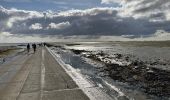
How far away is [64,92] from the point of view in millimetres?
Answer: 16906

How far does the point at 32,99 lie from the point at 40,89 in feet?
10.2

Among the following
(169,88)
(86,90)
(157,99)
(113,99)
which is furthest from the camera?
(169,88)

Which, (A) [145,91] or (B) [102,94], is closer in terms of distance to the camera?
(B) [102,94]

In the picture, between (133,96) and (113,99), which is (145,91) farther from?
(113,99)

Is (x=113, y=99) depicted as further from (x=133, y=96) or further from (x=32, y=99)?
(x=32, y=99)

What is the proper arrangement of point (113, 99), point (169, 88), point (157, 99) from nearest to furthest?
point (113, 99) → point (157, 99) → point (169, 88)

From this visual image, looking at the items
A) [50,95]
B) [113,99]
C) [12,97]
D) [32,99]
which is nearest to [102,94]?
[113,99]

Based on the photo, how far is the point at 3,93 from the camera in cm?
1695

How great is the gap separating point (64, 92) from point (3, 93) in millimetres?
3485

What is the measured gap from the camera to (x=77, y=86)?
19.2 m

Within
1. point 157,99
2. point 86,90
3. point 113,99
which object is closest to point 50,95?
point 86,90

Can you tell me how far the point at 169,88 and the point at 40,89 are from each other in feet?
26.9

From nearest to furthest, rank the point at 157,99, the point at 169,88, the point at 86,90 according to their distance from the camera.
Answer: the point at 157,99 → the point at 86,90 → the point at 169,88

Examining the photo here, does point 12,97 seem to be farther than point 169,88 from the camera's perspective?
No
